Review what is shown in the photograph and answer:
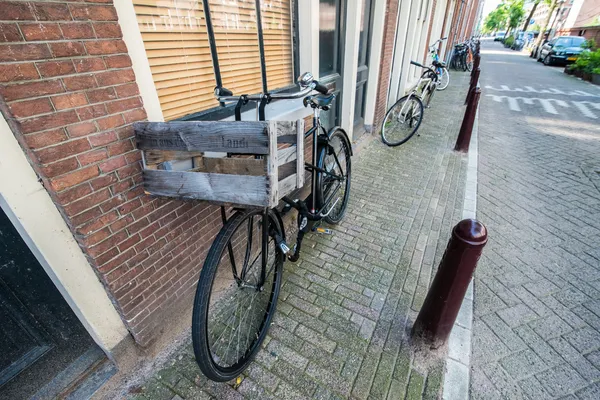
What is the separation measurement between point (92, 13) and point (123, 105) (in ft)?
1.29

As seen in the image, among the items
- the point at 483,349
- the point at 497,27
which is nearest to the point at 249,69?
the point at 483,349

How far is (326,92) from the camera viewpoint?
219cm

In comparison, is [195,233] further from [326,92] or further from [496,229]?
[496,229]

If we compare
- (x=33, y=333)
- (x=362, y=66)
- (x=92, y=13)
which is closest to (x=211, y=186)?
(x=92, y=13)

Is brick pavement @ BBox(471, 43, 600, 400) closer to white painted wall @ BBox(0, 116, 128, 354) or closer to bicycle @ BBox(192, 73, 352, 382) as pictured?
bicycle @ BBox(192, 73, 352, 382)

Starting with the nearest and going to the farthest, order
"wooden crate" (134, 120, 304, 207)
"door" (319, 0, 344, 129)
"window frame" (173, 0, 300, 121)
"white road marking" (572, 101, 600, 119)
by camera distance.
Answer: "wooden crate" (134, 120, 304, 207), "window frame" (173, 0, 300, 121), "door" (319, 0, 344, 129), "white road marking" (572, 101, 600, 119)

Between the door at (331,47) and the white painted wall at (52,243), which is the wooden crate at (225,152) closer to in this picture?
the white painted wall at (52,243)

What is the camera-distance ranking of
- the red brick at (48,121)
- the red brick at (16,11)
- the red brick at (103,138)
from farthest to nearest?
the red brick at (103,138), the red brick at (48,121), the red brick at (16,11)

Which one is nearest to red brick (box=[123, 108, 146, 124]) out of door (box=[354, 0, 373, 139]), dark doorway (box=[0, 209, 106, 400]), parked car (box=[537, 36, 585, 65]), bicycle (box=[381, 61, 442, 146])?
dark doorway (box=[0, 209, 106, 400])

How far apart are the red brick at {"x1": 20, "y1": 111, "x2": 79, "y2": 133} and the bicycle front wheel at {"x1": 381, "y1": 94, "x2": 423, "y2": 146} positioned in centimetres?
509

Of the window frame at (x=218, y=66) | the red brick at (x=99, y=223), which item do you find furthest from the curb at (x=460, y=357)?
the window frame at (x=218, y=66)

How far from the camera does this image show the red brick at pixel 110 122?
1356 millimetres

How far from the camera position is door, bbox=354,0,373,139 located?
15.4 ft

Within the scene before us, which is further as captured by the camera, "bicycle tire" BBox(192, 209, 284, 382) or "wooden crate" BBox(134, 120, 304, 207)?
"bicycle tire" BBox(192, 209, 284, 382)
